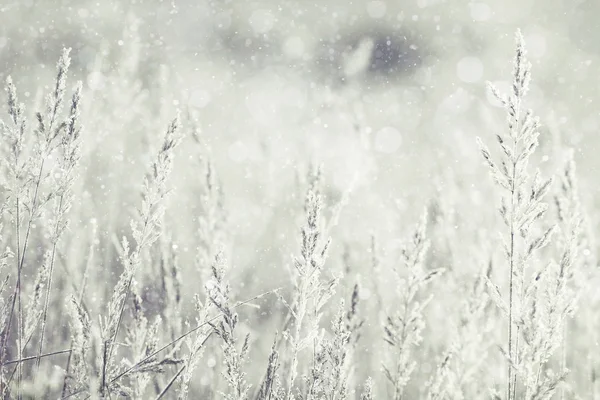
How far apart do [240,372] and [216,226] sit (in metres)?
1.70

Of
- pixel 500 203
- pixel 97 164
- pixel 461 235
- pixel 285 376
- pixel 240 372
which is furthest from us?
pixel 461 235

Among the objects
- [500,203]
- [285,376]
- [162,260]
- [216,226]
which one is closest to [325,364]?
[285,376]

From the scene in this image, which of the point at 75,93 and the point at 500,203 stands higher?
the point at 75,93

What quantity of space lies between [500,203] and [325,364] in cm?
112

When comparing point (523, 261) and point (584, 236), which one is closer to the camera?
point (523, 261)

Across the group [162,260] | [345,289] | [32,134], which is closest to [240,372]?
[162,260]

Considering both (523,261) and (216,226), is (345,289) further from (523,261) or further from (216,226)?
(523,261)

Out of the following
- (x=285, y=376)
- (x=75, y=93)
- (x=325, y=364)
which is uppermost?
(x=75, y=93)

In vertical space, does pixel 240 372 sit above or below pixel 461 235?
below

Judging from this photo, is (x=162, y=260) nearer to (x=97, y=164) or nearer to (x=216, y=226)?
(x=216, y=226)

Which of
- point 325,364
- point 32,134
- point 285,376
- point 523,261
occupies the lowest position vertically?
point 285,376

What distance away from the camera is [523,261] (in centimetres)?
196

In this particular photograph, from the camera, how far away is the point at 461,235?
4043 mm

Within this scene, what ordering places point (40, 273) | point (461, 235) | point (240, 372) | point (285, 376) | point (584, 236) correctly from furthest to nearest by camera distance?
point (461, 235)
point (584, 236)
point (285, 376)
point (40, 273)
point (240, 372)
